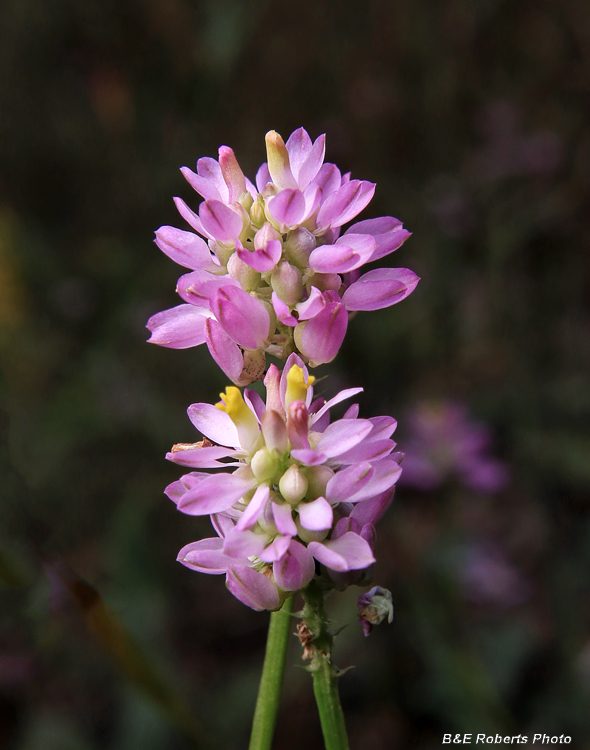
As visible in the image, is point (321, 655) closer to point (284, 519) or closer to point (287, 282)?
point (284, 519)

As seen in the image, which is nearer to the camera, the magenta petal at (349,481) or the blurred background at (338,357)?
the magenta petal at (349,481)

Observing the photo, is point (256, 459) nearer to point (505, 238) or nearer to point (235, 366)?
point (235, 366)

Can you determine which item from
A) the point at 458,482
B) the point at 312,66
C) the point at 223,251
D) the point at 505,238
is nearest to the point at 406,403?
the point at 458,482

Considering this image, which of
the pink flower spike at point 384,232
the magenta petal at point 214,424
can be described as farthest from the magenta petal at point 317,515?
the pink flower spike at point 384,232

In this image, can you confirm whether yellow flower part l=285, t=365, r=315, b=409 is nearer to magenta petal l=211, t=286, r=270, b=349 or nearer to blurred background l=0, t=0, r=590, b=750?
magenta petal l=211, t=286, r=270, b=349

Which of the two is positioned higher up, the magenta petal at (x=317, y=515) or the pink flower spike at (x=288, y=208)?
the pink flower spike at (x=288, y=208)

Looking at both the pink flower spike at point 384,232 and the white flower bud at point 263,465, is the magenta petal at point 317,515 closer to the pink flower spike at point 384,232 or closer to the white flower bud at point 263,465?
the white flower bud at point 263,465

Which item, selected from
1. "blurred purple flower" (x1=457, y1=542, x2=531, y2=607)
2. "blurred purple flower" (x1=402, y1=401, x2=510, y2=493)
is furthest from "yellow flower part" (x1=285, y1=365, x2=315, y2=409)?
"blurred purple flower" (x1=457, y1=542, x2=531, y2=607)
